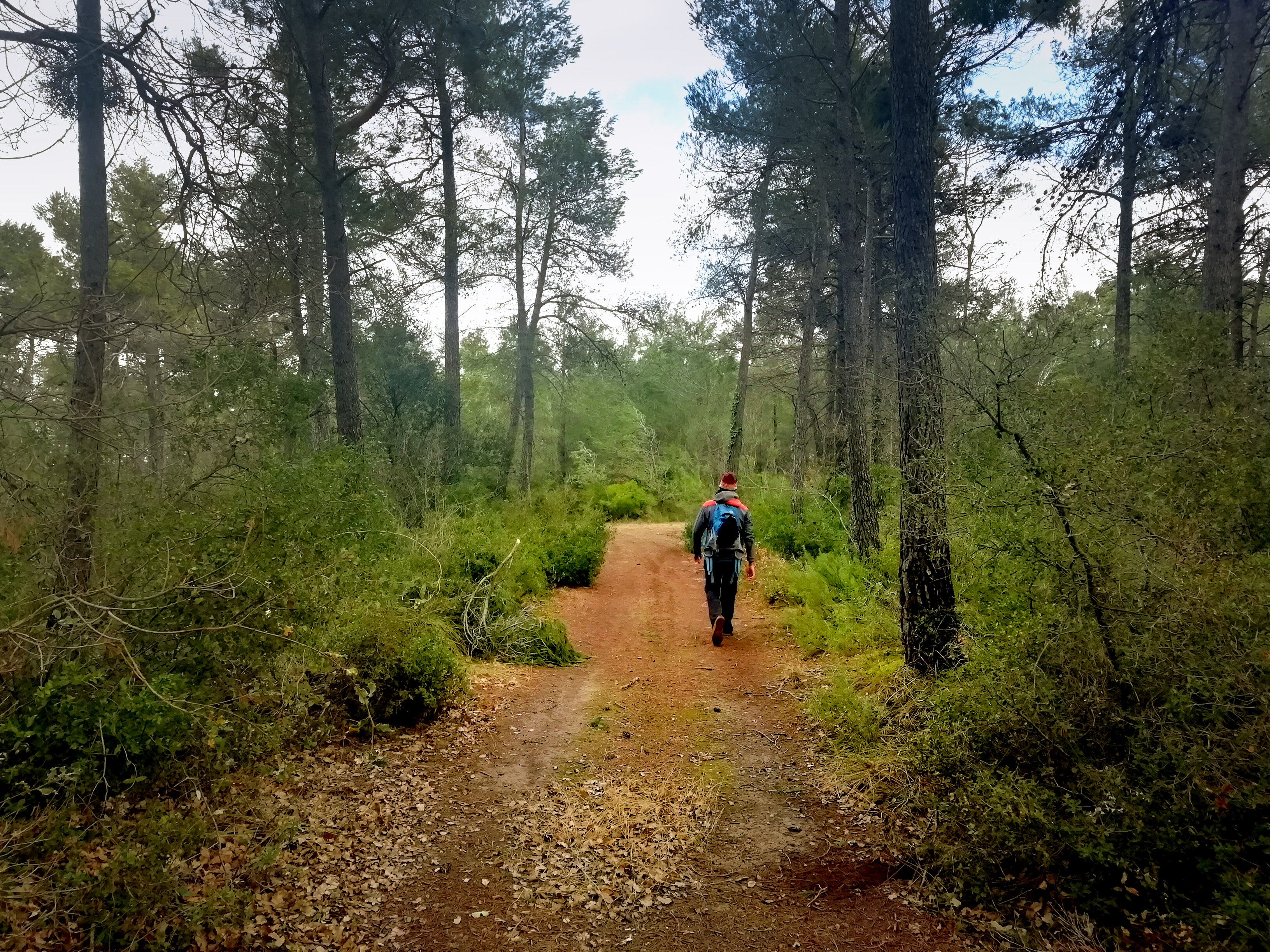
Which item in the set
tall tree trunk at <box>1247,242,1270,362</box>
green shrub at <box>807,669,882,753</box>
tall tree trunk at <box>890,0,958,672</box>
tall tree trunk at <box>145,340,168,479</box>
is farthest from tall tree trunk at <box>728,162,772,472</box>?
tall tree trunk at <box>145,340,168,479</box>

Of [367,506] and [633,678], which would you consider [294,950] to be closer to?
[367,506]

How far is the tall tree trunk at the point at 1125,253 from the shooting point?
9.11 meters

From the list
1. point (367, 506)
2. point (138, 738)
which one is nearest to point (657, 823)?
point (138, 738)

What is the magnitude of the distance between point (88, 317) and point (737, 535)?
6.39 metres

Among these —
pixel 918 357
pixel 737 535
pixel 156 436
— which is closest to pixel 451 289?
pixel 737 535

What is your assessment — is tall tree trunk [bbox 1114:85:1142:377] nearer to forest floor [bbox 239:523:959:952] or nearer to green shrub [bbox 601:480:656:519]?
forest floor [bbox 239:523:959:952]

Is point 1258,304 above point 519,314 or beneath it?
beneath

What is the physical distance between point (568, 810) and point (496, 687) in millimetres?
2389

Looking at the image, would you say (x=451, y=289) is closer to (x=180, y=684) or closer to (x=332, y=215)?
(x=332, y=215)

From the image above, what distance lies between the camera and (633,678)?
722 cm

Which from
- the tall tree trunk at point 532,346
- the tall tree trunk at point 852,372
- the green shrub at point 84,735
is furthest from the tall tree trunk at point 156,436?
the tall tree trunk at point 532,346

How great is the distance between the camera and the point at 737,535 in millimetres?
8320

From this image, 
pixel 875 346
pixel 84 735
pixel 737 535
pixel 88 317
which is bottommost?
pixel 84 735

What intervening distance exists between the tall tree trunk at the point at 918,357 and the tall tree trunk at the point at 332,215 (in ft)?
22.2
